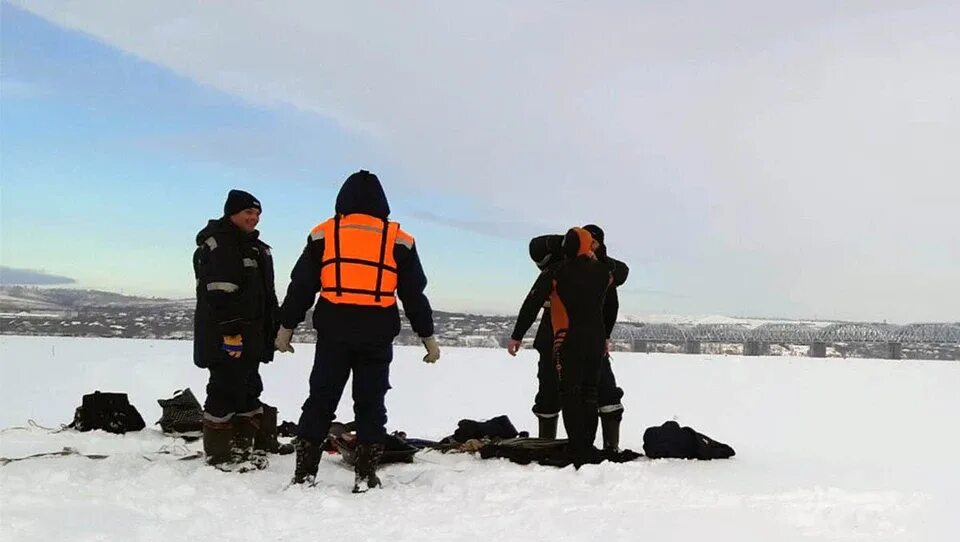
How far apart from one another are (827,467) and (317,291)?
362 cm

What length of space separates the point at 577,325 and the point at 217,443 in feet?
8.31

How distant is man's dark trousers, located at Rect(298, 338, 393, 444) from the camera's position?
4.35 metres

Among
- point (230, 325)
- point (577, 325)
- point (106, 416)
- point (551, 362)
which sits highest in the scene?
point (577, 325)

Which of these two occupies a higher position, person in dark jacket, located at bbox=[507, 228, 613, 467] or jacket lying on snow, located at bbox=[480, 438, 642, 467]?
person in dark jacket, located at bbox=[507, 228, 613, 467]

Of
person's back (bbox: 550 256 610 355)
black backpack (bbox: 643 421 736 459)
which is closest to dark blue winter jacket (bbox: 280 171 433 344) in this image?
person's back (bbox: 550 256 610 355)

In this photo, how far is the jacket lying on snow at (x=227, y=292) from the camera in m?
4.75

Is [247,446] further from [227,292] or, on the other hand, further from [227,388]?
[227,292]

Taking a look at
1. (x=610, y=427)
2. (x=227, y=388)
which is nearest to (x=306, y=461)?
(x=227, y=388)

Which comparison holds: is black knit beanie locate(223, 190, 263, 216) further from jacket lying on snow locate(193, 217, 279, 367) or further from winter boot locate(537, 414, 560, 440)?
winter boot locate(537, 414, 560, 440)

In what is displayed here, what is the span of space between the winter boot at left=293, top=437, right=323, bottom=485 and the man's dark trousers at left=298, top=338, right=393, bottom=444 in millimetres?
38

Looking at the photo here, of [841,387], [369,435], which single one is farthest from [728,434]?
[841,387]

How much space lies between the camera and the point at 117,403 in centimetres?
636

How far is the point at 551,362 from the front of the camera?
18.5 ft

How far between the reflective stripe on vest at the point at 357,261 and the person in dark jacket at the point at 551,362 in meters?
1.58
